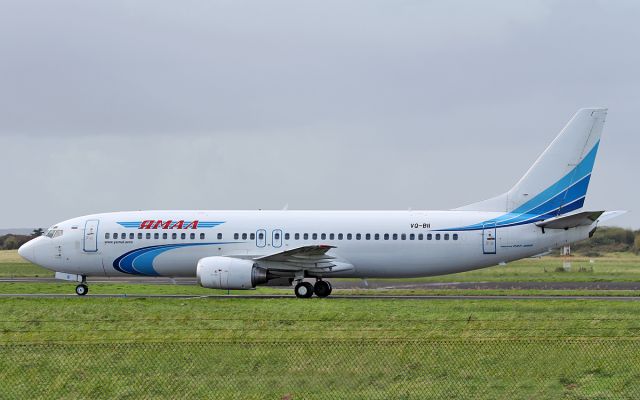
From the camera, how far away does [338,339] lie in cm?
2217

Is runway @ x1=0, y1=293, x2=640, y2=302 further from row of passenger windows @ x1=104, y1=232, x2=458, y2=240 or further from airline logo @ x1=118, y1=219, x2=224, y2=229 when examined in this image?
airline logo @ x1=118, y1=219, x2=224, y2=229

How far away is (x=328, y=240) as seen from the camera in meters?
38.2

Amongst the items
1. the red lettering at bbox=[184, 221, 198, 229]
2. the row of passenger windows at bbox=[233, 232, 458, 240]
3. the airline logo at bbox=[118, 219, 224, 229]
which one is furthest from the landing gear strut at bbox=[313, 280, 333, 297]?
the red lettering at bbox=[184, 221, 198, 229]

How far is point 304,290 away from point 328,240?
2228 millimetres

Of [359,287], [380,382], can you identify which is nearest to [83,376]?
[380,382]

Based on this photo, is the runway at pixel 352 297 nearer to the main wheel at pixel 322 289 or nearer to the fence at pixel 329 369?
the main wheel at pixel 322 289

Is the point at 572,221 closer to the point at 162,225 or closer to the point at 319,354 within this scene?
the point at 162,225

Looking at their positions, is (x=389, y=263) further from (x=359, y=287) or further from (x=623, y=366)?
(x=623, y=366)

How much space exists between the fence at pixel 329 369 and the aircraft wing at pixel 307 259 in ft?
50.0

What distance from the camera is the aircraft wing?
36.4 meters

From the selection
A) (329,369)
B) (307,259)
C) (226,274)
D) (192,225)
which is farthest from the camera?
(192,225)

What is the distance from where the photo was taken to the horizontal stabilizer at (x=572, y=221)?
118ft

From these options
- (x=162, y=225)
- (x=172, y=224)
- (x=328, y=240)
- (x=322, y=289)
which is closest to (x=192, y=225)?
(x=172, y=224)

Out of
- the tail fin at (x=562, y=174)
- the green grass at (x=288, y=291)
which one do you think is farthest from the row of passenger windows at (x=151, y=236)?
the tail fin at (x=562, y=174)
